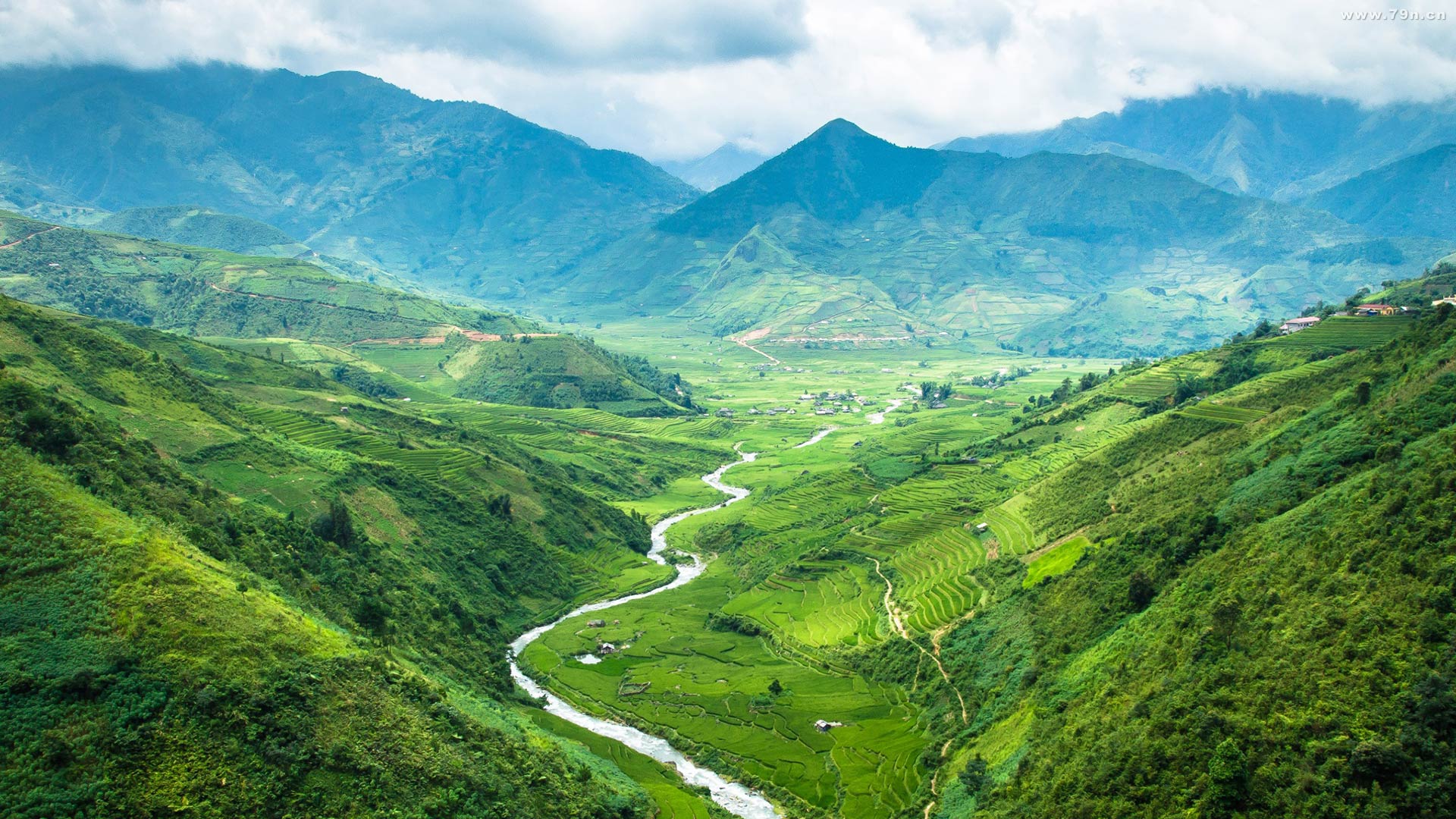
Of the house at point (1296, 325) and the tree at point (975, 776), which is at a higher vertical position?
the house at point (1296, 325)

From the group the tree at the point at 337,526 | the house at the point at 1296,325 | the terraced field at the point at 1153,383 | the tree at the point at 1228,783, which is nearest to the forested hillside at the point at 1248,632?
the tree at the point at 1228,783

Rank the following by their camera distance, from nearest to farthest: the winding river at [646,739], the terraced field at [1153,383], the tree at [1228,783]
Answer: the tree at [1228,783]
the winding river at [646,739]
the terraced field at [1153,383]

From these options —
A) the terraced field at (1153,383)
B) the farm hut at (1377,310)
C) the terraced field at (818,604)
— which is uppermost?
the farm hut at (1377,310)

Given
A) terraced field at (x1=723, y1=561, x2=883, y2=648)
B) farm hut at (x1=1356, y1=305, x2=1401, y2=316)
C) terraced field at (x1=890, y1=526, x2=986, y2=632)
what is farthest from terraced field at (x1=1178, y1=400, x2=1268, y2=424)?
A: terraced field at (x1=723, y1=561, x2=883, y2=648)

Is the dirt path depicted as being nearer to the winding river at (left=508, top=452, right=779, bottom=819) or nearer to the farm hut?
the winding river at (left=508, top=452, right=779, bottom=819)

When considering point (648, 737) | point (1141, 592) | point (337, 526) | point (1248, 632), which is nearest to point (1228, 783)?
point (1248, 632)

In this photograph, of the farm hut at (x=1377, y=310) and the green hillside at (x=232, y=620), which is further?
the farm hut at (x=1377, y=310)

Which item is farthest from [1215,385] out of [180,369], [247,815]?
[180,369]

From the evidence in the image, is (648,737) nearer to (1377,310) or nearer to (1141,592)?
(1141,592)

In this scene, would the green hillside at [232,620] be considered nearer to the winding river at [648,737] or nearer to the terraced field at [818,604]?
the winding river at [648,737]

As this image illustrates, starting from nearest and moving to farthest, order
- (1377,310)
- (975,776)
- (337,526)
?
(975,776) < (337,526) < (1377,310)
